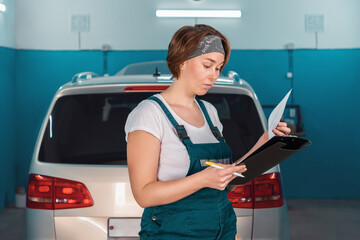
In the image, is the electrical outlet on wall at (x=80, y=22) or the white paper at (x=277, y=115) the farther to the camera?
the electrical outlet on wall at (x=80, y=22)

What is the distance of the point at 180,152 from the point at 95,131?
4.33 ft

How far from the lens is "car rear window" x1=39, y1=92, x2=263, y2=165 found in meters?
2.45

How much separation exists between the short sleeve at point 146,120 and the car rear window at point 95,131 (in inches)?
33.5

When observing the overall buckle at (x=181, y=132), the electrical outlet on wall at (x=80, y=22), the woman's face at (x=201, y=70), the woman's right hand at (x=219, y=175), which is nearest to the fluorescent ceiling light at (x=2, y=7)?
the electrical outlet on wall at (x=80, y=22)

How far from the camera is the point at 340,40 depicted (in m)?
6.64

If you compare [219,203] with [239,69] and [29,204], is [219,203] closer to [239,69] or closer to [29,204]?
[29,204]

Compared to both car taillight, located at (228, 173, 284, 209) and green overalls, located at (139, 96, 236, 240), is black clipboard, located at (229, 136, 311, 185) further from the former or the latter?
car taillight, located at (228, 173, 284, 209)

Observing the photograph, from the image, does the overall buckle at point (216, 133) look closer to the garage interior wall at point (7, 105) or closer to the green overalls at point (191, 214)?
the green overalls at point (191, 214)

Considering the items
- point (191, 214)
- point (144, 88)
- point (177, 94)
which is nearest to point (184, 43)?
point (177, 94)

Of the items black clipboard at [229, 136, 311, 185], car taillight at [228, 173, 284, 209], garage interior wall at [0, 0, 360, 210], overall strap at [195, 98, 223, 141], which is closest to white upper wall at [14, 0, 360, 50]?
garage interior wall at [0, 0, 360, 210]

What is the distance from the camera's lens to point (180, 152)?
155 cm

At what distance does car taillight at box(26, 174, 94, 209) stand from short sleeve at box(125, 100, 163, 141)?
2.65ft

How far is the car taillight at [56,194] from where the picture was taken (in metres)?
2.22

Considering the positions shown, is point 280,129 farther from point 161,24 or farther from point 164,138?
point 161,24
